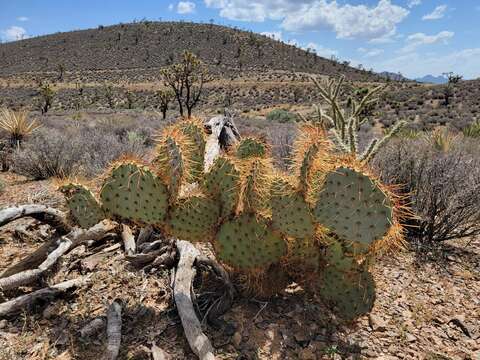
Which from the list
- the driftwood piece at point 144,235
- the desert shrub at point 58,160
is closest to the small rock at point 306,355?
the driftwood piece at point 144,235

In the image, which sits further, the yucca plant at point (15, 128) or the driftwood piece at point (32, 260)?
the yucca plant at point (15, 128)

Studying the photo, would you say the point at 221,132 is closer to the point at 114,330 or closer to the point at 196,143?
the point at 196,143

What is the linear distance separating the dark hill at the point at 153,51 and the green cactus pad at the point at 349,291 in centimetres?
6349

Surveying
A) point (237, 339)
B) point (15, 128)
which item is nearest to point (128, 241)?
point (237, 339)

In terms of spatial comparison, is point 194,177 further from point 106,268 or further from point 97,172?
point 97,172

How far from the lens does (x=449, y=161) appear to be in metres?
5.17

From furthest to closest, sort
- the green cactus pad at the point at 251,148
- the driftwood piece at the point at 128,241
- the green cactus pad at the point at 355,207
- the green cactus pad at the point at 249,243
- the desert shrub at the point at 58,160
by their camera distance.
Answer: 1. the desert shrub at the point at 58,160
2. the driftwood piece at the point at 128,241
3. the green cactus pad at the point at 251,148
4. the green cactus pad at the point at 249,243
5. the green cactus pad at the point at 355,207

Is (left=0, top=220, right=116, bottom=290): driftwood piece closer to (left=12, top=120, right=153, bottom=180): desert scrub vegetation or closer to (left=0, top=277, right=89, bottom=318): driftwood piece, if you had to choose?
(left=0, top=277, right=89, bottom=318): driftwood piece

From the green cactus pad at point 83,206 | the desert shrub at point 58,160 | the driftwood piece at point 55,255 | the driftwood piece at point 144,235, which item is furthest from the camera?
the desert shrub at point 58,160

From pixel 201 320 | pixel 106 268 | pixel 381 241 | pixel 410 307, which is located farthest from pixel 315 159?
pixel 106 268

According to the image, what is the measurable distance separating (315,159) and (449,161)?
3.55 m

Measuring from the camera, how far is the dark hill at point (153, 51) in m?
69.0

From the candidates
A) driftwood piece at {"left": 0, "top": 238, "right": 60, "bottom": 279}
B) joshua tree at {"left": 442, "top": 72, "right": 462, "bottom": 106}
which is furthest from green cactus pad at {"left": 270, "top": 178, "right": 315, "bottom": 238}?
joshua tree at {"left": 442, "top": 72, "right": 462, "bottom": 106}

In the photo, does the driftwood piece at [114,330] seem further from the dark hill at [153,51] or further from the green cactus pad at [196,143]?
the dark hill at [153,51]
